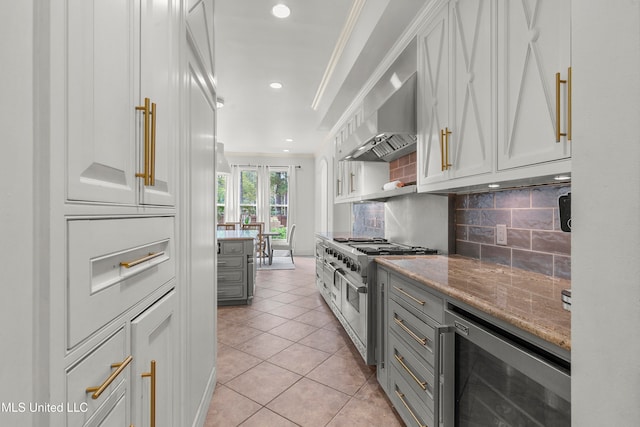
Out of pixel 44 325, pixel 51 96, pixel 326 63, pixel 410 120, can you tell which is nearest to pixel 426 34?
pixel 410 120

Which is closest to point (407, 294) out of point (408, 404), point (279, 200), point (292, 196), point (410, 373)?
point (410, 373)

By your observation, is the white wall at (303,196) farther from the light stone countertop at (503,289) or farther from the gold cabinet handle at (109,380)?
the gold cabinet handle at (109,380)

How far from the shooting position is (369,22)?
232cm

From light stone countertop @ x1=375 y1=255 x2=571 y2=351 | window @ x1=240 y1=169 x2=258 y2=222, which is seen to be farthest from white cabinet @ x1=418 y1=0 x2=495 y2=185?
window @ x1=240 y1=169 x2=258 y2=222

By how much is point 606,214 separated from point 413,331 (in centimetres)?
118

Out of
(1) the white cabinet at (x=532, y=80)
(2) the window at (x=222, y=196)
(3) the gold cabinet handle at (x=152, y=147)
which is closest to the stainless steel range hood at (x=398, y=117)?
(1) the white cabinet at (x=532, y=80)

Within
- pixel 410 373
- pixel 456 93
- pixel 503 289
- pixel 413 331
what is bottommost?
pixel 410 373

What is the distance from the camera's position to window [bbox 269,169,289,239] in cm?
818

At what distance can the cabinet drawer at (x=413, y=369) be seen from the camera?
1.34 meters

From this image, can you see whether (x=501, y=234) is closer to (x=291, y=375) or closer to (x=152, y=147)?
(x=291, y=375)

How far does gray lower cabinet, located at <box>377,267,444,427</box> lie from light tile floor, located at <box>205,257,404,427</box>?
0.75 feet

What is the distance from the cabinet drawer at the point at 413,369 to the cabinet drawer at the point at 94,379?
1176mm

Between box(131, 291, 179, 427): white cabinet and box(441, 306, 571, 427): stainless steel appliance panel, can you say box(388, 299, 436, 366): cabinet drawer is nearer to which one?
box(441, 306, 571, 427): stainless steel appliance panel

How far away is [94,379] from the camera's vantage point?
25.7 inches
